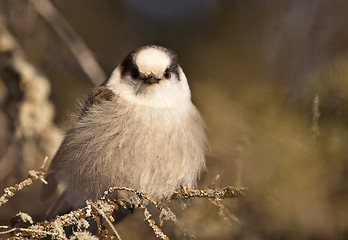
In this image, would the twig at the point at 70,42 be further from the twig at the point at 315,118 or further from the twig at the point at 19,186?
the twig at the point at 315,118

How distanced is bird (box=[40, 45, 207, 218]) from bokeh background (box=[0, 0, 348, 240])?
0.28 meters

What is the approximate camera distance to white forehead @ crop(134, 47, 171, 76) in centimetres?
279

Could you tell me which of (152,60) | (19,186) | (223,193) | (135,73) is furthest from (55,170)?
(223,193)

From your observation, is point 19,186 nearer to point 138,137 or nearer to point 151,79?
point 138,137

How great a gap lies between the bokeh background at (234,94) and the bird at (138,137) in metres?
0.28

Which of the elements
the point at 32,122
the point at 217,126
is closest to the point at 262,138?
the point at 217,126

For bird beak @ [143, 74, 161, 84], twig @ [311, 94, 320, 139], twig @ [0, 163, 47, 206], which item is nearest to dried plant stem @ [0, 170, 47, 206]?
twig @ [0, 163, 47, 206]

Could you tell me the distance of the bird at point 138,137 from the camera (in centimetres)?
266

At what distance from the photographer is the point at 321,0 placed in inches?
150

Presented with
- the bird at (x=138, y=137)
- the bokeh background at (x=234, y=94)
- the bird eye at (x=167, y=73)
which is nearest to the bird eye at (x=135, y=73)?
the bird at (x=138, y=137)

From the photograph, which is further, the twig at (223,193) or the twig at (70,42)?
the twig at (70,42)

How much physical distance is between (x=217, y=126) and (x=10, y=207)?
171 centimetres

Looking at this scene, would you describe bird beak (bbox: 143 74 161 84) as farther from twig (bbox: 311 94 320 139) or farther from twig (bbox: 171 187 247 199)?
twig (bbox: 311 94 320 139)

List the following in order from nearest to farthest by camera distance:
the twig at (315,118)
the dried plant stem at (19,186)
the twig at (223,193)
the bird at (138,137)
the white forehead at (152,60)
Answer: the dried plant stem at (19,186)
the twig at (223,193)
the twig at (315,118)
the bird at (138,137)
the white forehead at (152,60)
